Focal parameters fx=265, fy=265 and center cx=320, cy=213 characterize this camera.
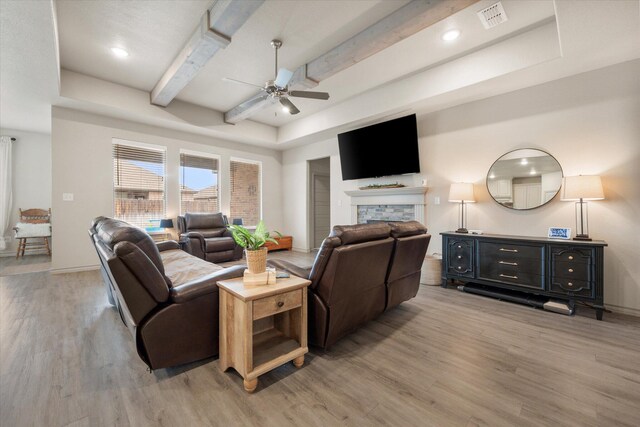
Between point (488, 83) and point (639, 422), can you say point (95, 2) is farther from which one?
point (639, 422)

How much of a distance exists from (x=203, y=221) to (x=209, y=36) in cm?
344

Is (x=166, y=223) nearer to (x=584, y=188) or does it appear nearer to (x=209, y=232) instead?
(x=209, y=232)

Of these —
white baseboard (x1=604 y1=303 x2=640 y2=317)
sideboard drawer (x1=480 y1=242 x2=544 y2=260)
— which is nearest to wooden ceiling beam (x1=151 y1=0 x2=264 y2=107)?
sideboard drawer (x1=480 y1=242 x2=544 y2=260)

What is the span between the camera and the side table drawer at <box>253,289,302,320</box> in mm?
1588

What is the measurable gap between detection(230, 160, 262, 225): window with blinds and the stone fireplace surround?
2.66 m

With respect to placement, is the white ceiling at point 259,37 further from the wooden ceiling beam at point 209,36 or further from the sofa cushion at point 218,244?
the sofa cushion at point 218,244

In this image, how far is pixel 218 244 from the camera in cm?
476

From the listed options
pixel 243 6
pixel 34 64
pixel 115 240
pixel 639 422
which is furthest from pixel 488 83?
pixel 34 64

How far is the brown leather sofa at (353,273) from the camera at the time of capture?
6.09ft

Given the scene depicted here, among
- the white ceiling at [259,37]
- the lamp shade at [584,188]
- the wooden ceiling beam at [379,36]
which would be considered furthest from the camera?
the lamp shade at [584,188]

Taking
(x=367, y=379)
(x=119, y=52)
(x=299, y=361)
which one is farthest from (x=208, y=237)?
(x=367, y=379)

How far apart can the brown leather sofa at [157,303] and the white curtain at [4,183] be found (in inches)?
256

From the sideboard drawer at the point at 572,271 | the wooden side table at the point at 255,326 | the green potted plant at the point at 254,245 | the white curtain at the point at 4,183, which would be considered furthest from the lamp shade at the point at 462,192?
the white curtain at the point at 4,183

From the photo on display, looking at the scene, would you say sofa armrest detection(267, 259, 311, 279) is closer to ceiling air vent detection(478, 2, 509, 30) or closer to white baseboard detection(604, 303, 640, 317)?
ceiling air vent detection(478, 2, 509, 30)
